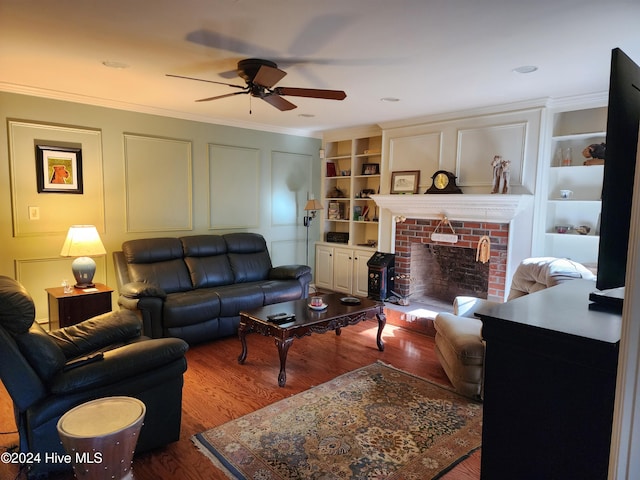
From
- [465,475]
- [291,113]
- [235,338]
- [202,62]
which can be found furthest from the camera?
[291,113]

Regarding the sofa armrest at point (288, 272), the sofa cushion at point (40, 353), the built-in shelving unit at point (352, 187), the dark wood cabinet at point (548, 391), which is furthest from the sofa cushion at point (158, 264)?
the dark wood cabinet at point (548, 391)

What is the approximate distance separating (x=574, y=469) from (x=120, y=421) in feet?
5.47

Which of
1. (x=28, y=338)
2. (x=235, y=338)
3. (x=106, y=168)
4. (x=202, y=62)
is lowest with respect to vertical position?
(x=235, y=338)

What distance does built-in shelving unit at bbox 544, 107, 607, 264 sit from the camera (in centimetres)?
391

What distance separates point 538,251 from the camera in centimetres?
413

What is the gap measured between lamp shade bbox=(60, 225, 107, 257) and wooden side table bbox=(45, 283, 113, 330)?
35 cm

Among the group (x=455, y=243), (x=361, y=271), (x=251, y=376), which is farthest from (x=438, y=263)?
(x=251, y=376)

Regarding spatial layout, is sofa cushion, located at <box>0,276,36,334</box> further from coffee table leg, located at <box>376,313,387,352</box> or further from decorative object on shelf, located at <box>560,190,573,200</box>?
decorative object on shelf, located at <box>560,190,573,200</box>

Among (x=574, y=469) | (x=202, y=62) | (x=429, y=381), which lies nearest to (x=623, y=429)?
(x=574, y=469)

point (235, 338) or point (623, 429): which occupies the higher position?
point (623, 429)

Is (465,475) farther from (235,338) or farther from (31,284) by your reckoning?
(31,284)

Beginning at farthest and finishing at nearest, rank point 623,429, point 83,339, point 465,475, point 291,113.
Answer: point 291,113 < point 83,339 < point 465,475 < point 623,429

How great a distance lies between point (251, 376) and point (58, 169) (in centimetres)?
282

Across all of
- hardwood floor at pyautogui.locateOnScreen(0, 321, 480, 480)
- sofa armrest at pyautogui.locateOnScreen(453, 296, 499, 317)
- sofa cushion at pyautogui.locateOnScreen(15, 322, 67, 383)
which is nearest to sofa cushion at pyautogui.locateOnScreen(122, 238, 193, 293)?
hardwood floor at pyautogui.locateOnScreen(0, 321, 480, 480)
